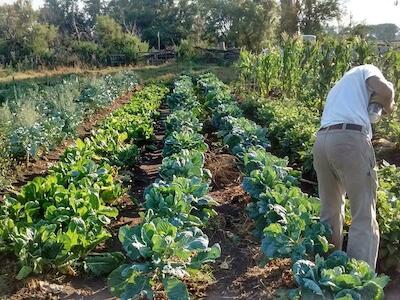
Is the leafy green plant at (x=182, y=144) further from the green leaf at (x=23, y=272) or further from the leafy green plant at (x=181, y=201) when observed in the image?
A: the green leaf at (x=23, y=272)

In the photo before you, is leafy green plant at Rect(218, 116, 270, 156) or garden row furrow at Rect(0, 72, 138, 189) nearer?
leafy green plant at Rect(218, 116, 270, 156)

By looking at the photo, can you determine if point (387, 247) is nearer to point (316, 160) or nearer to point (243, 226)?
point (316, 160)

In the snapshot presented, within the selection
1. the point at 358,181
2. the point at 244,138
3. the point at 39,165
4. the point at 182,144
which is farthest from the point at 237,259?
the point at 39,165

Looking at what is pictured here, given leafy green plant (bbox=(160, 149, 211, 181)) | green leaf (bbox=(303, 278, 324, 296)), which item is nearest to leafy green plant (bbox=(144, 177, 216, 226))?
leafy green plant (bbox=(160, 149, 211, 181))

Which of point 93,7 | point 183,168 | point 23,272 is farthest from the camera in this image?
point 93,7

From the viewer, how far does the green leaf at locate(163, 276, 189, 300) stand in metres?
3.23

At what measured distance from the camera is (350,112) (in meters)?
3.47

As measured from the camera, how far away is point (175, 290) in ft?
10.6

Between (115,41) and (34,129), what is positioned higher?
(115,41)

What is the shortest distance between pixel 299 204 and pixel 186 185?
113 centimetres

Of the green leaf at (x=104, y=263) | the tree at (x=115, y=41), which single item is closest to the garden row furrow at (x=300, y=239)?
the green leaf at (x=104, y=263)

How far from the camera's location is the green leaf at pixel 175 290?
3229 millimetres

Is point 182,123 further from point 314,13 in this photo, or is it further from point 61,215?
point 314,13

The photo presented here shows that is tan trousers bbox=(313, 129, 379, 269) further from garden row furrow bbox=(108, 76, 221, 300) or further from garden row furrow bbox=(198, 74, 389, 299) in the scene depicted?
garden row furrow bbox=(108, 76, 221, 300)
